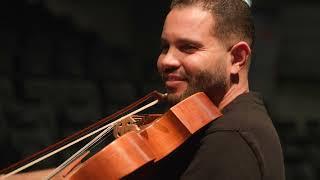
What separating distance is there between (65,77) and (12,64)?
374mm

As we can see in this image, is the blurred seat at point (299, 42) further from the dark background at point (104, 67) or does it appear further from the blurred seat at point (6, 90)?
the blurred seat at point (6, 90)

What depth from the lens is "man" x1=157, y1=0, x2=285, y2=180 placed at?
1.04 m

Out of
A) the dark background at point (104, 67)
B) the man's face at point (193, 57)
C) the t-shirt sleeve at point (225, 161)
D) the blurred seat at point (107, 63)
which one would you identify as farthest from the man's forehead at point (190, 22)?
the blurred seat at point (107, 63)

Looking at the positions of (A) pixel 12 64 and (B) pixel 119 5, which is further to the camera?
(B) pixel 119 5

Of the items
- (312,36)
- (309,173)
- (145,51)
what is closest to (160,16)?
(145,51)

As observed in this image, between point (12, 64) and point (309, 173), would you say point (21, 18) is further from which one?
point (309, 173)

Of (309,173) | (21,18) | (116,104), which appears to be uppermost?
(21,18)

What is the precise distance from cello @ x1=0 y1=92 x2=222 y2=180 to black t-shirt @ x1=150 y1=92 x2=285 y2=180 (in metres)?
0.03

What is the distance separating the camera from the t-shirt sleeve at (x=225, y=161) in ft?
3.34

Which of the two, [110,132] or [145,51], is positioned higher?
[145,51]

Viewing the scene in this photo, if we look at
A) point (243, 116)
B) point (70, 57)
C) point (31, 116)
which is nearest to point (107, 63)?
point (70, 57)

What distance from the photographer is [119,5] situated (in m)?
3.45

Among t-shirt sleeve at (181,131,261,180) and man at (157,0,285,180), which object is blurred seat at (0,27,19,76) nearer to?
man at (157,0,285,180)

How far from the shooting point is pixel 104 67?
344cm
